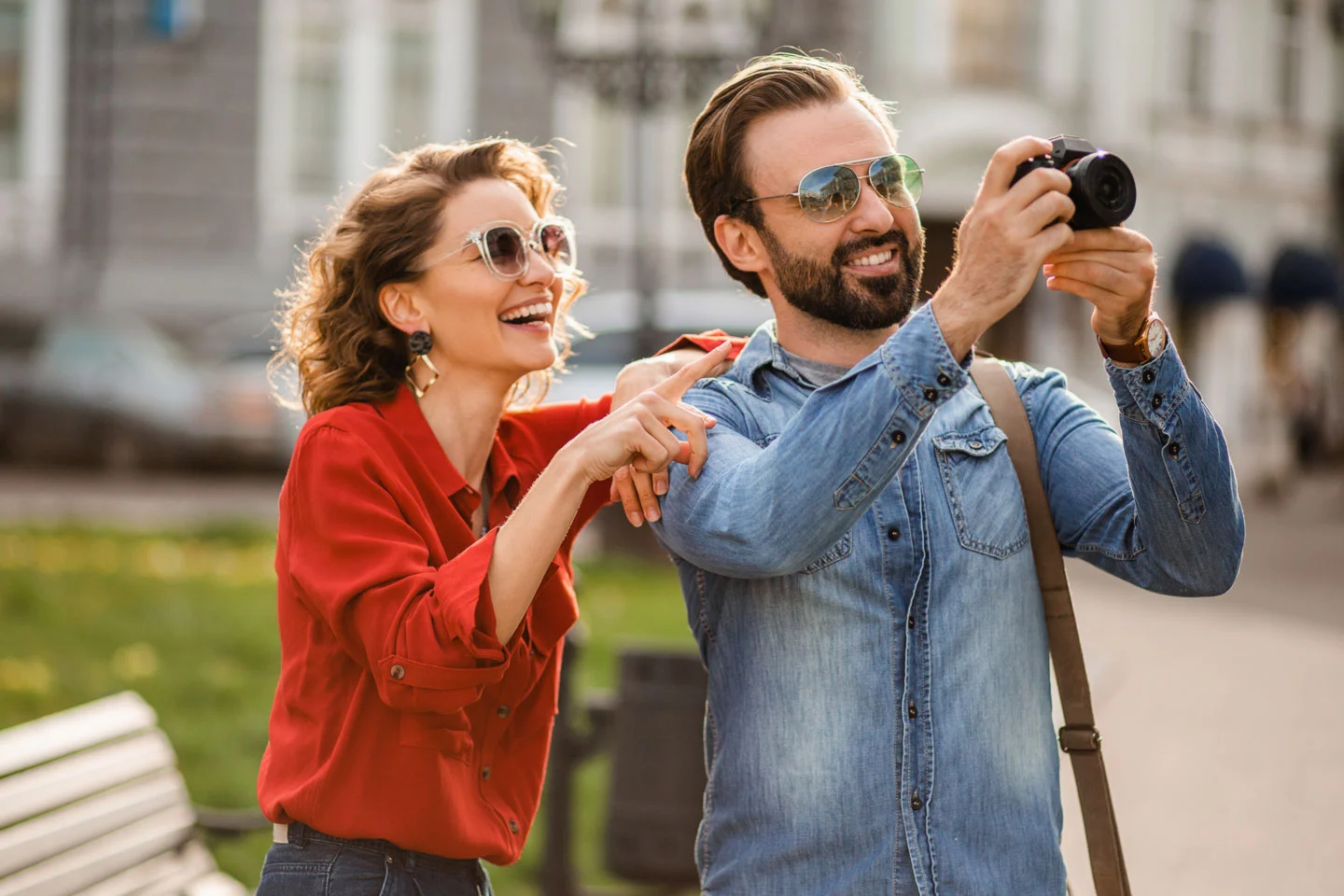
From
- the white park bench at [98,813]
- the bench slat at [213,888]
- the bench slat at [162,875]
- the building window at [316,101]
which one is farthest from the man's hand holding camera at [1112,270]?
the building window at [316,101]

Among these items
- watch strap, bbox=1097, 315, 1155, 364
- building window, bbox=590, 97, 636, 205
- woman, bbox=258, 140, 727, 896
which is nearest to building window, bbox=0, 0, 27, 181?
building window, bbox=590, 97, 636, 205

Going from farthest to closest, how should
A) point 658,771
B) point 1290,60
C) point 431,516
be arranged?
point 1290,60 < point 658,771 < point 431,516

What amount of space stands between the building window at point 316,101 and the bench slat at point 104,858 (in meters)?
19.9

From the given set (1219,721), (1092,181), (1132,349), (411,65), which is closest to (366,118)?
(411,65)

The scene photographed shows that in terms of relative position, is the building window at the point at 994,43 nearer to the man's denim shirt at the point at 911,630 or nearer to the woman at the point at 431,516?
the woman at the point at 431,516

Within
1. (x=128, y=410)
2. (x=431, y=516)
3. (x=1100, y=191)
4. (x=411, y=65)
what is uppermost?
(x=411, y=65)

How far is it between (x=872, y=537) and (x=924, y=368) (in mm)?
399

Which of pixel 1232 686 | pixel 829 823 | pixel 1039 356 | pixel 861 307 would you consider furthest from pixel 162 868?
pixel 1039 356

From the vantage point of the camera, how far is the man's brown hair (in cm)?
250

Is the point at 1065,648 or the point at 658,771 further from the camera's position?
the point at 658,771

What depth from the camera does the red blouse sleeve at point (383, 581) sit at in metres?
2.33

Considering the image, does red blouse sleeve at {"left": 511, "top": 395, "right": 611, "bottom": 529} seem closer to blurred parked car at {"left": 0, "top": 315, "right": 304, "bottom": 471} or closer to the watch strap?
the watch strap

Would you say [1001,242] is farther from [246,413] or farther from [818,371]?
[246,413]

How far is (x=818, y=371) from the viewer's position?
252 centimetres
